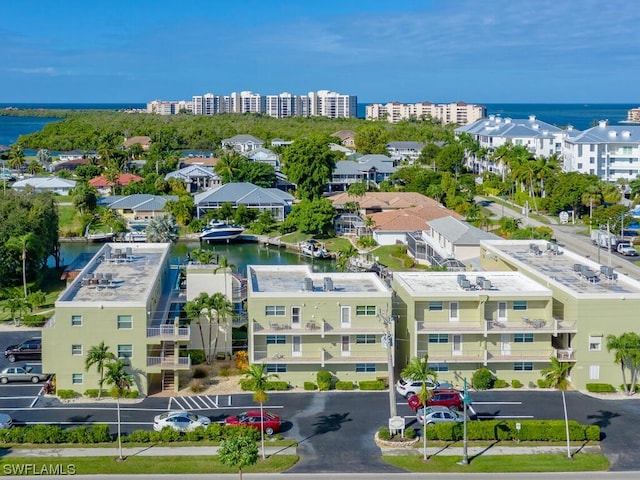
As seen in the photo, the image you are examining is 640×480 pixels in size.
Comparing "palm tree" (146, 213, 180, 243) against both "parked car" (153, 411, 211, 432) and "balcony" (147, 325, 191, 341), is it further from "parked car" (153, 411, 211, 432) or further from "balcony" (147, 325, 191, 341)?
"parked car" (153, 411, 211, 432)

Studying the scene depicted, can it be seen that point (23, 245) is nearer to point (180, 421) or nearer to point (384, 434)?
point (180, 421)

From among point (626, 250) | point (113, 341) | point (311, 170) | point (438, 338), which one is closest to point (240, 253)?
point (311, 170)

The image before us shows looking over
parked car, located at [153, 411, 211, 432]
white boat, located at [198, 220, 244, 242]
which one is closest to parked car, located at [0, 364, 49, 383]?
parked car, located at [153, 411, 211, 432]

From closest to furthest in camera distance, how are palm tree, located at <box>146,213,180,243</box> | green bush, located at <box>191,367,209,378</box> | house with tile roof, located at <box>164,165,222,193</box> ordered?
green bush, located at <box>191,367,209,378</box>, palm tree, located at <box>146,213,180,243</box>, house with tile roof, located at <box>164,165,222,193</box>

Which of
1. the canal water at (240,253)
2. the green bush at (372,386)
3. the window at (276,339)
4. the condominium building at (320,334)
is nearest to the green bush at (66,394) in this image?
the condominium building at (320,334)

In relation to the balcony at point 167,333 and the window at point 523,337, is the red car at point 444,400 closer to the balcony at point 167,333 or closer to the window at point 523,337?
the window at point 523,337

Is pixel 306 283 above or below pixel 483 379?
above

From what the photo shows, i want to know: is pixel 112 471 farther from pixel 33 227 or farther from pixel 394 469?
pixel 33 227
